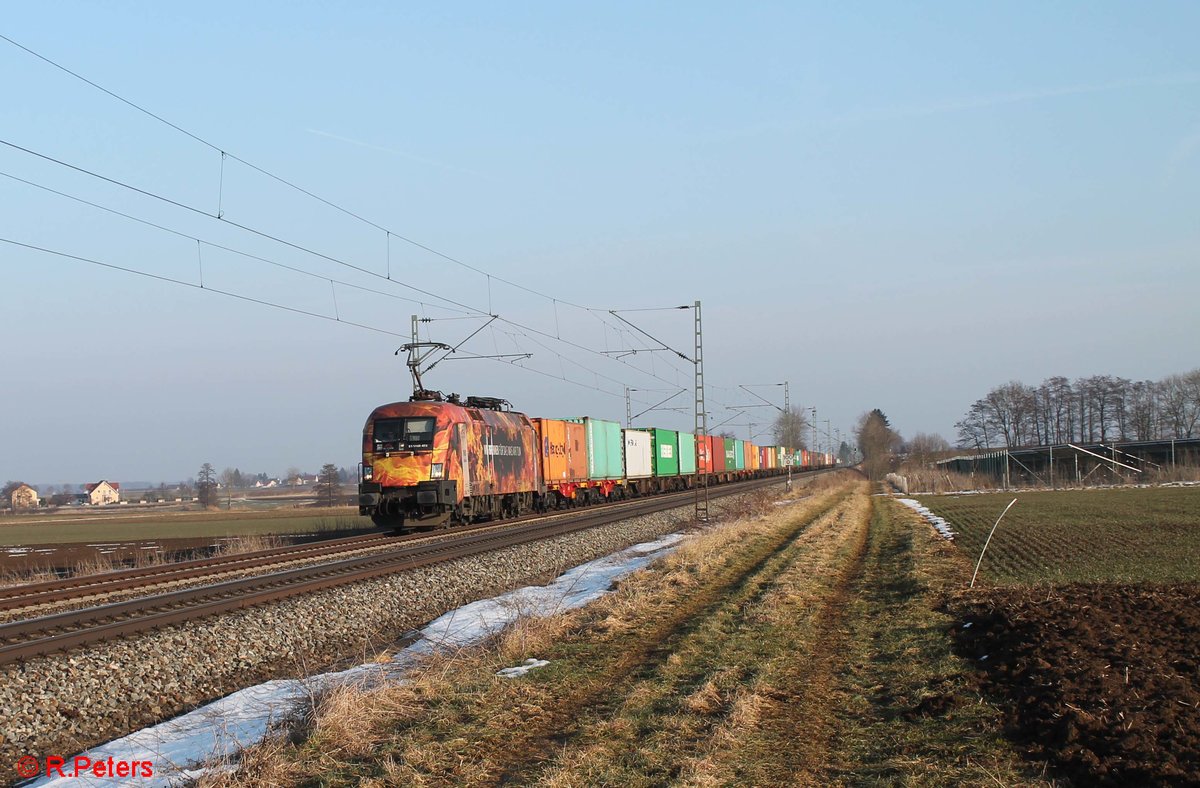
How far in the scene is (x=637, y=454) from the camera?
51844 millimetres

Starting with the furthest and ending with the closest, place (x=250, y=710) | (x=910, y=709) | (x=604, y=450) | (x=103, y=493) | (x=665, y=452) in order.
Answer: (x=103, y=493)
(x=665, y=452)
(x=604, y=450)
(x=250, y=710)
(x=910, y=709)

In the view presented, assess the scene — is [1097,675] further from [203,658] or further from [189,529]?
[189,529]

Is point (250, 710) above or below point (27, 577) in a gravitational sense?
above

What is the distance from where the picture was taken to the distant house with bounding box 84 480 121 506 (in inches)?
6565

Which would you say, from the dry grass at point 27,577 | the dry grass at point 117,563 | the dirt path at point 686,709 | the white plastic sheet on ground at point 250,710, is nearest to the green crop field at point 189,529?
the dry grass at point 117,563

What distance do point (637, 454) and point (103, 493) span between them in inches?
5943

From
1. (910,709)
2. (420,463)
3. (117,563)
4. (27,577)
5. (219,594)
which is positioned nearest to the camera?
(910,709)

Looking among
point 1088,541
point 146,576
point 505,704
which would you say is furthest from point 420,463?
point 505,704

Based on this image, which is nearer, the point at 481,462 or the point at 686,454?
the point at 481,462

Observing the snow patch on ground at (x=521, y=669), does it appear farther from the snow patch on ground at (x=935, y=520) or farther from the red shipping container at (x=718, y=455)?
the red shipping container at (x=718, y=455)

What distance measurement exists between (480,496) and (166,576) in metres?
13.9

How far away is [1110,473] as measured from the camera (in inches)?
2399

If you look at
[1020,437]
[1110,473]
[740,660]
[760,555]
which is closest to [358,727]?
[740,660]

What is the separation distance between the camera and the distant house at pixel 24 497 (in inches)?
5674
